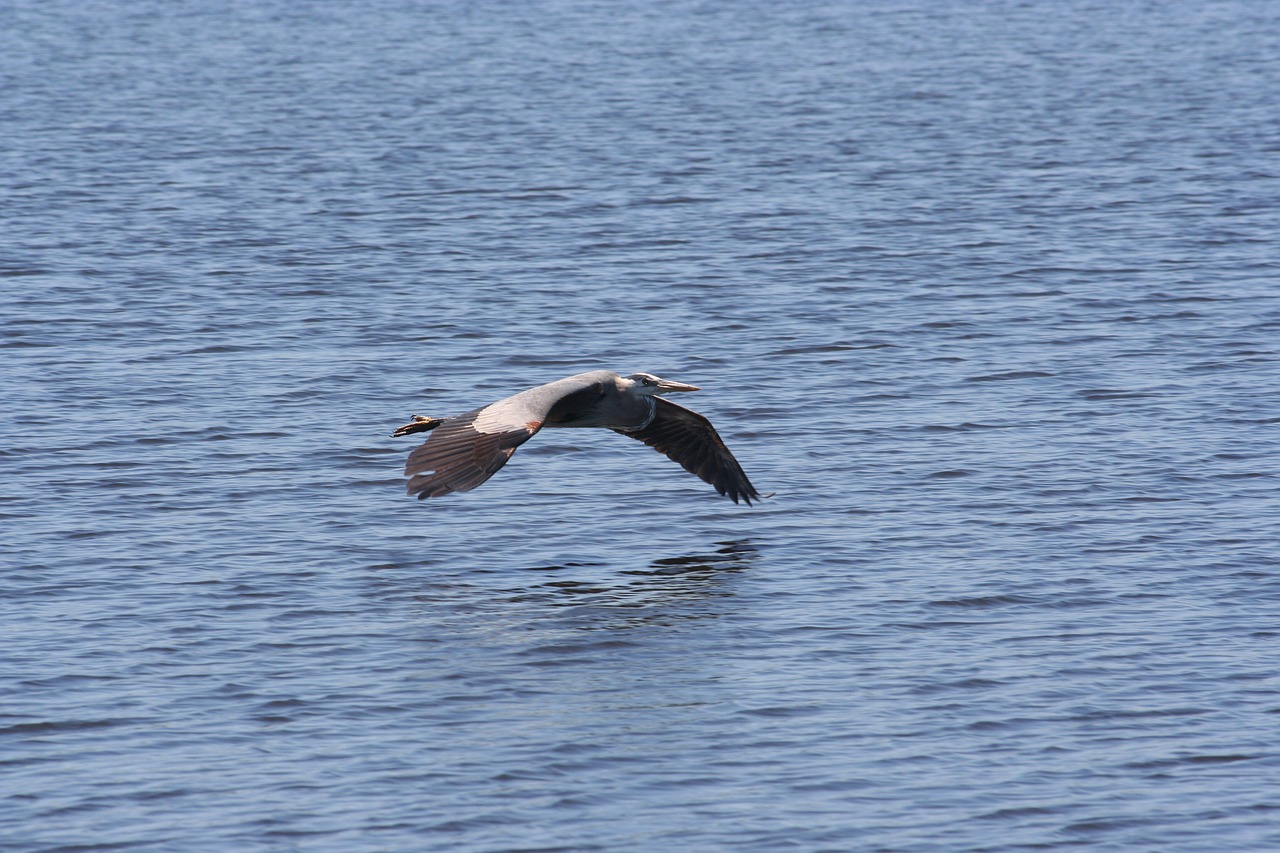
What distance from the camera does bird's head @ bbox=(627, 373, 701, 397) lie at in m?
15.9

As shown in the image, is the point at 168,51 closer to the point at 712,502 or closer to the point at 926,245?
the point at 926,245

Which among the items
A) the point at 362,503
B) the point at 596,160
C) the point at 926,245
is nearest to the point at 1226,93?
the point at 596,160

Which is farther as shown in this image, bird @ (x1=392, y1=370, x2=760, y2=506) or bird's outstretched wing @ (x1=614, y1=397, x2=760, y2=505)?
bird's outstretched wing @ (x1=614, y1=397, x2=760, y2=505)

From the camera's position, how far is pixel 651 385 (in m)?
16.0

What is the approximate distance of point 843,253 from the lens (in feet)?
91.5

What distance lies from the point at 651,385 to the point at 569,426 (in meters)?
0.78

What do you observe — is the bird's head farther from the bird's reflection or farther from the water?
the bird's reflection

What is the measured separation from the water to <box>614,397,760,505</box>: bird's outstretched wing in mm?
407

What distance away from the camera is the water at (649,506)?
Result: 11.1m

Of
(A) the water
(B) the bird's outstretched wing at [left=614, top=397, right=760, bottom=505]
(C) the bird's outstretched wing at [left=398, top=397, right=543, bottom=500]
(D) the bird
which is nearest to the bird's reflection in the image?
(A) the water

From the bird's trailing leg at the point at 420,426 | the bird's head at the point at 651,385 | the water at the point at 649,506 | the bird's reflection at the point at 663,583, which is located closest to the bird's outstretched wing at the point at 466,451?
the bird's trailing leg at the point at 420,426

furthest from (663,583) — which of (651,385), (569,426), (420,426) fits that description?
(420,426)

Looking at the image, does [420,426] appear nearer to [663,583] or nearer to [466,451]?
[466,451]

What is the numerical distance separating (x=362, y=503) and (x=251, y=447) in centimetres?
208
